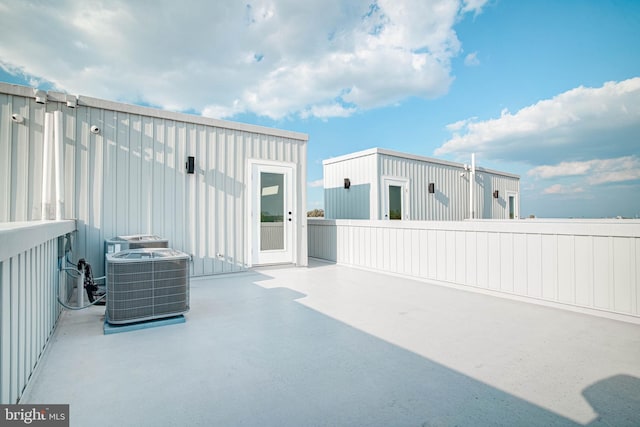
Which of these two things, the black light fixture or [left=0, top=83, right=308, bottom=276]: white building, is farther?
the black light fixture

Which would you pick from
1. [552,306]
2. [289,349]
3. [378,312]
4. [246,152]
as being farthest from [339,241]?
[289,349]

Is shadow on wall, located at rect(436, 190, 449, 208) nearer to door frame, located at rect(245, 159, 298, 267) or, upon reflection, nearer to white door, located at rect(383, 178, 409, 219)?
white door, located at rect(383, 178, 409, 219)

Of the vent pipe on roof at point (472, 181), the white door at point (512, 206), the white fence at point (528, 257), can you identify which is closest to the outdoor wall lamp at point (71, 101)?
the white fence at point (528, 257)

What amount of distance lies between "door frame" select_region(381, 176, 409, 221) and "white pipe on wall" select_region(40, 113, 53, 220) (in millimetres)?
6487

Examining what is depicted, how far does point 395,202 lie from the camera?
7977 mm

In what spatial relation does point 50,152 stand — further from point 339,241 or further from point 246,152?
point 339,241

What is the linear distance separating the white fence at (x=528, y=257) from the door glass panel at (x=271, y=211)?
6.01 ft

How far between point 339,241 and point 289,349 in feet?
14.4

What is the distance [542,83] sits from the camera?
27.6 feet

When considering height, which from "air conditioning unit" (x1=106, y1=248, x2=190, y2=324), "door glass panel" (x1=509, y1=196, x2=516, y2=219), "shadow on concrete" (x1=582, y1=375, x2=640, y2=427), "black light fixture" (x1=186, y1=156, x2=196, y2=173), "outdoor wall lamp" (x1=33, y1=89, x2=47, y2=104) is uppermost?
"outdoor wall lamp" (x1=33, y1=89, x2=47, y2=104)

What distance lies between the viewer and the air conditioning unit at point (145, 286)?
2.60m

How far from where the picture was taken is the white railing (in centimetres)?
123

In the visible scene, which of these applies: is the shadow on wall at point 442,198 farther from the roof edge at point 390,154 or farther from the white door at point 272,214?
the white door at point 272,214

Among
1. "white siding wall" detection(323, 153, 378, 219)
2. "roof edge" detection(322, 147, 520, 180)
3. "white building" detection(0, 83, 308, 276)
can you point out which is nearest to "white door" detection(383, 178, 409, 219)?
"white siding wall" detection(323, 153, 378, 219)
